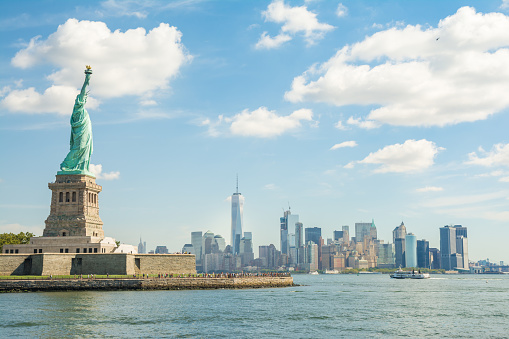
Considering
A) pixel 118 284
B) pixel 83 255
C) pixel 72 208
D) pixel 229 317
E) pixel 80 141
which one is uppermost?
pixel 80 141

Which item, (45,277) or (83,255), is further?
(83,255)

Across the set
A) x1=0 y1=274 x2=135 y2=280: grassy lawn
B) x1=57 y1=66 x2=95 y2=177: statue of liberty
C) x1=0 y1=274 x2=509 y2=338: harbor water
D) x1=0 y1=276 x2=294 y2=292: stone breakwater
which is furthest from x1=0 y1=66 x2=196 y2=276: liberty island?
x1=0 y1=274 x2=509 y2=338: harbor water

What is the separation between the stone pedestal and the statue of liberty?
207 centimetres

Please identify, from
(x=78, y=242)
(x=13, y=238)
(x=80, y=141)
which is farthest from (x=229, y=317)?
(x=13, y=238)

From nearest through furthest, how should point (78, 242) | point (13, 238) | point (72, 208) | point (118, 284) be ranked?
point (118, 284) → point (78, 242) → point (72, 208) → point (13, 238)

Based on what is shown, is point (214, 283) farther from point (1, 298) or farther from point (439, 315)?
point (439, 315)

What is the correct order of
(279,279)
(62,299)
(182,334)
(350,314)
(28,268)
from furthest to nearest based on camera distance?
1. (279,279)
2. (28,268)
3. (62,299)
4. (350,314)
5. (182,334)

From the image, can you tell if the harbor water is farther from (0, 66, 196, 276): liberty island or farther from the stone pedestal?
the stone pedestal

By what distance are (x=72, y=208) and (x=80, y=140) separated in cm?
1259

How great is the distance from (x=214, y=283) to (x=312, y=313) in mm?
34701

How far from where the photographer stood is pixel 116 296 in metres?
78.0

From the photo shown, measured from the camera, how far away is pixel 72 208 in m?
102

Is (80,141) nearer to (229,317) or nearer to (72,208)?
(72,208)

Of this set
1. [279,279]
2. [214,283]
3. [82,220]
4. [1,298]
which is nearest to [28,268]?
[82,220]
